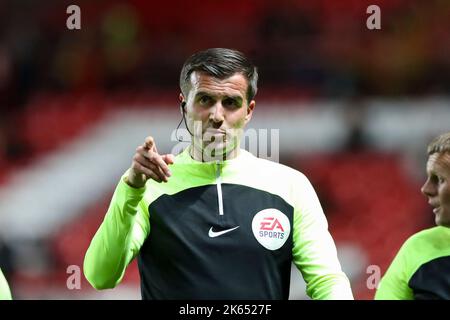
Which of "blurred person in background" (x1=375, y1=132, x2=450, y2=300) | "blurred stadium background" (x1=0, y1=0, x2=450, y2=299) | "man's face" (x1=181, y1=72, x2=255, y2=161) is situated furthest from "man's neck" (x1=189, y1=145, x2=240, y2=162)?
"blurred stadium background" (x1=0, y1=0, x2=450, y2=299)

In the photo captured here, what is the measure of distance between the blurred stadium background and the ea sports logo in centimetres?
133

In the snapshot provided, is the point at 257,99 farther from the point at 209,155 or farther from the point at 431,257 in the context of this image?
the point at 431,257

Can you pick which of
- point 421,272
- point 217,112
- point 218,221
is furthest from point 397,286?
point 217,112

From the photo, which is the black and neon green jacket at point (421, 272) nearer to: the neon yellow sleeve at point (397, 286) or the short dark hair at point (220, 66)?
the neon yellow sleeve at point (397, 286)

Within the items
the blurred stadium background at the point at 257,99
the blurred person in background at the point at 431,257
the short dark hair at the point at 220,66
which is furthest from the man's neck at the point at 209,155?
the blurred stadium background at the point at 257,99

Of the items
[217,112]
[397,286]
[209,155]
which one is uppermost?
[217,112]

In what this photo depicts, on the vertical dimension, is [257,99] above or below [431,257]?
above

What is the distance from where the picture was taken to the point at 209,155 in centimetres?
177

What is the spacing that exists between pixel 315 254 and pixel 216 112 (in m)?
0.38

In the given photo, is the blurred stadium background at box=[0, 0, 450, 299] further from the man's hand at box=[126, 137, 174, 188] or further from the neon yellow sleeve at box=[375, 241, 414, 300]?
the man's hand at box=[126, 137, 174, 188]

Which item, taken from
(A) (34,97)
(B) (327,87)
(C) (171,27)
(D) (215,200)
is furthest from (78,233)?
(D) (215,200)
